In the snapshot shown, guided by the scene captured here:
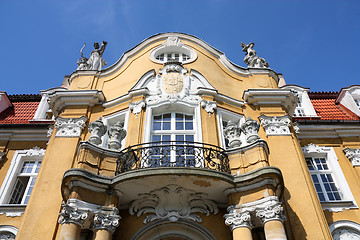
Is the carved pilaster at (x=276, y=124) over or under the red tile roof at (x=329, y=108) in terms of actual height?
under

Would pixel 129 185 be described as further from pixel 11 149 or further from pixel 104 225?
pixel 11 149

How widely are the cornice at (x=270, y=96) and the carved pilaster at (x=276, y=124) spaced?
810mm

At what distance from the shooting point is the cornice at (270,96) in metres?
13.3

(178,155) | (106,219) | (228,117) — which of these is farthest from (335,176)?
(106,219)

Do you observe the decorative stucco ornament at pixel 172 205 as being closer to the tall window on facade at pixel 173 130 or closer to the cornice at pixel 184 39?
the tall window on facade at pixel 173 130

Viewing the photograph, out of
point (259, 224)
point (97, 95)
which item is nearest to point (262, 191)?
point (259, 224)

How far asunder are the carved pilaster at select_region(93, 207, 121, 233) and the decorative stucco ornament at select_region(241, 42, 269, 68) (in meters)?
9.47

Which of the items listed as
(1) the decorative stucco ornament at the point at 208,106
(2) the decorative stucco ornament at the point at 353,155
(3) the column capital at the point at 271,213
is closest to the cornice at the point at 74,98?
(1) the decorative stucco ornament at the point at 208,106

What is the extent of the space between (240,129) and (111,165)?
4.04 m

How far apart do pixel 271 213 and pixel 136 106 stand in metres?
6.16

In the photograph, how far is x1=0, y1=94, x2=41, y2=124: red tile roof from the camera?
1676cm

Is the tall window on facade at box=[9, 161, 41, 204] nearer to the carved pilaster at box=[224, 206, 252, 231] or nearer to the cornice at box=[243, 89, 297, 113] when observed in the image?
the carved pilaster at box=[224, 206, 252, 231]

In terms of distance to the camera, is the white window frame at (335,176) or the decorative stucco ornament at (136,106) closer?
the white window frame at (335,176)

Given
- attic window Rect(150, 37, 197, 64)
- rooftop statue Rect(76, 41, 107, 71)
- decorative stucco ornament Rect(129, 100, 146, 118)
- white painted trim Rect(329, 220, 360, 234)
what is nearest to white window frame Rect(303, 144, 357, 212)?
white painted trim Rect(329, 220, 360, 234)
